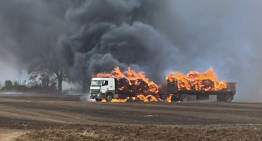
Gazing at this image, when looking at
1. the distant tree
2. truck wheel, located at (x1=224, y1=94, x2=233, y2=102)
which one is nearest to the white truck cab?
truck wheel, located at (x1=224, y1=94, x2=233, y2=102)

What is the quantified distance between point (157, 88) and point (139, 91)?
7.26 ft

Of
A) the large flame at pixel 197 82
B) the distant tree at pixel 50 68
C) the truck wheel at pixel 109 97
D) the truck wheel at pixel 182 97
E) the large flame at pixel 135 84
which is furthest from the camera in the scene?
the distant tree at pixel 50 68

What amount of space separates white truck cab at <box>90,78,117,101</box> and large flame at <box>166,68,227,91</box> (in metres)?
6.94

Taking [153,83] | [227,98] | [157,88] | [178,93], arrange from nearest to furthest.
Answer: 1. [178,93]
2. [157,88]
3. [153,83]
4. [227,98]

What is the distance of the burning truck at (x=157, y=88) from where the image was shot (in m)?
41.9

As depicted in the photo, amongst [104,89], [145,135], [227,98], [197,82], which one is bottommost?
[145,135]

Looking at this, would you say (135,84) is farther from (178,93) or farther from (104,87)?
(178,93)

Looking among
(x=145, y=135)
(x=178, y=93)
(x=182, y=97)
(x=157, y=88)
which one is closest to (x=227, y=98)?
(x=182, y=97)

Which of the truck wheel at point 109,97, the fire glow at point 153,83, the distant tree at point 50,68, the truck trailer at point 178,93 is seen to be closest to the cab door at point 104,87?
the truck wheel at point 109,97

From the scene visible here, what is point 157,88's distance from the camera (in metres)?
44.1

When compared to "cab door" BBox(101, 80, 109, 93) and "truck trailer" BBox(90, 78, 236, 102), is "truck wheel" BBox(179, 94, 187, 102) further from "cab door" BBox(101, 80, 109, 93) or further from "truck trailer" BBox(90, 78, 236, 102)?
"cab door" BBox(101, 80, 109, 93)

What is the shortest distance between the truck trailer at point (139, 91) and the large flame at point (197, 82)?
385 mm

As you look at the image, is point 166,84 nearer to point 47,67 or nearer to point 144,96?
point 144,96

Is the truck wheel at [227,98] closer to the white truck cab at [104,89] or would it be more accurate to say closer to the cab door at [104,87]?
the white truck cab at [104,89]
